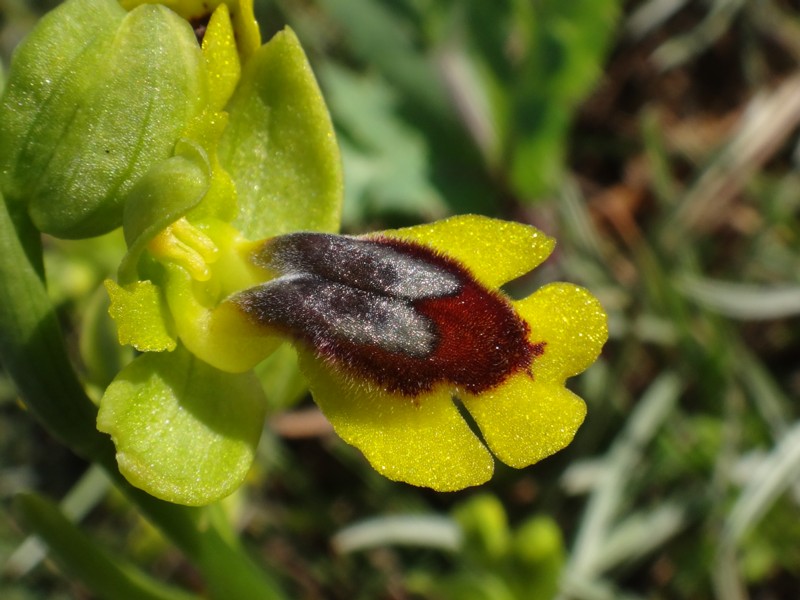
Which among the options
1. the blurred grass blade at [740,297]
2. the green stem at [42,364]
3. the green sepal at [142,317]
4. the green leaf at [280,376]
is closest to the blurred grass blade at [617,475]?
the blurred grass blade at [740,297]

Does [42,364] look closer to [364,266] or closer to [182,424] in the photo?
[182,424]

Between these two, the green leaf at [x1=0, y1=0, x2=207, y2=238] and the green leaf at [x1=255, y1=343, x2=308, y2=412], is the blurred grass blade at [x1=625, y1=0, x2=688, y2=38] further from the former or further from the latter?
the green leaf at [x1=0, y1=0, x2=207, y2=238]

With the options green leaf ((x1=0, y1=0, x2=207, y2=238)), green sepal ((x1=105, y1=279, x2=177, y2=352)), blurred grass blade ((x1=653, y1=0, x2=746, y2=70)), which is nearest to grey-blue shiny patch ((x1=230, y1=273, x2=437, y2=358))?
green sepal ((x1=105, y1=279, x2=177, y2=352))

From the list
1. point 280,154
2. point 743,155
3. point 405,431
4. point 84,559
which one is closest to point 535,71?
point 743,155

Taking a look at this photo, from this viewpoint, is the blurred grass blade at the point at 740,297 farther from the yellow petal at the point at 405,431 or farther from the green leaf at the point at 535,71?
the yellow petal at the point at 405,431

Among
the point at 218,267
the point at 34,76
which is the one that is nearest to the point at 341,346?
the point at 218,267

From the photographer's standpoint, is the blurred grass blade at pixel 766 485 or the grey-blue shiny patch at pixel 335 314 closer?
the grey-blue shiny patch at pixel 335 314
